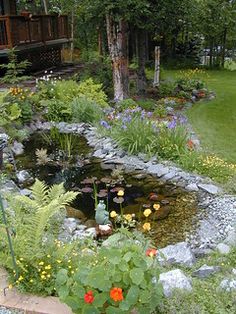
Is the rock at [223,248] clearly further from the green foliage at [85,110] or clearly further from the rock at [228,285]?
the green foliage at [85,110]

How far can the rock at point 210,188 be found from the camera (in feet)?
19.5

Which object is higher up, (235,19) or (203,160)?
(235,19)

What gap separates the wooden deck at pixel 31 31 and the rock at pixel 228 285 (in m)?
10.9

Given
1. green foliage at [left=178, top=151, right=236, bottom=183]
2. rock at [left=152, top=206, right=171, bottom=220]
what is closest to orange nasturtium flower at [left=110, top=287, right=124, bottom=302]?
rock at [left=152, top=206, right=171, bottom=220]

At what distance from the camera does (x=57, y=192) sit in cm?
421

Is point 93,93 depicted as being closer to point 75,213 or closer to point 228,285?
point 75,213

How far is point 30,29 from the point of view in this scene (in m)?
14.2

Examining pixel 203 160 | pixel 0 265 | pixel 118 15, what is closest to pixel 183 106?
pixel 118 15

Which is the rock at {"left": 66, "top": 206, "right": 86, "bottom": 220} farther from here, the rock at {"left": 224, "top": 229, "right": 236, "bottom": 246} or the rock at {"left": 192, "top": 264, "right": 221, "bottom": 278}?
the rock at {"left": 192, "top": 264, "right": 221, "bottom": 278}

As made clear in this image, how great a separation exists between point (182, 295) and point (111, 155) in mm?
4749

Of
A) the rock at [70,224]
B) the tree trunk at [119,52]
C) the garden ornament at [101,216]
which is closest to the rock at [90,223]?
the rock at [70,224]

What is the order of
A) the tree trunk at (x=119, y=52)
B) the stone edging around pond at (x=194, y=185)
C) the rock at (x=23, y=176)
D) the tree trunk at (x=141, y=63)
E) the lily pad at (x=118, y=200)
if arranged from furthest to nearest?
1. the tree trunk at (x=141, y=63)
2. the tree trunk at (x=119, y=52)
3. the rock at (x=23, y=176)
4. the lily pad at (x=118, y=200)
5. the stone edging around pond at (x=194, y=185)

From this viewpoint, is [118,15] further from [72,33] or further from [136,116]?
[72,33]

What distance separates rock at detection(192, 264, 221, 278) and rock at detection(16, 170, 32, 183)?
372 cm
